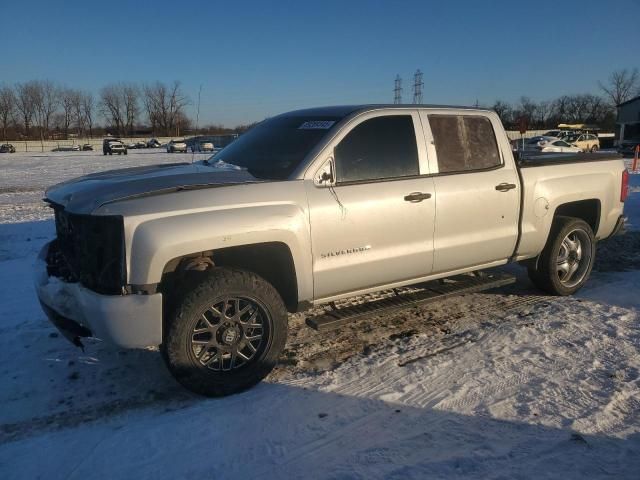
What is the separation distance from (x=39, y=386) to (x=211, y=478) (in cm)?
172

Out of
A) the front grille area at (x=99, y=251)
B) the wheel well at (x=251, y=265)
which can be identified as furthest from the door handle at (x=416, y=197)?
the front grille area at (x=99, y=251)

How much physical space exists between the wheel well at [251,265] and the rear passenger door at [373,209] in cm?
21

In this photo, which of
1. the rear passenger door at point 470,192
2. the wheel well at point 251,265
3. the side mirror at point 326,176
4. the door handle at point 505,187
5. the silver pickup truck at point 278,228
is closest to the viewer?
the silver pickup truck at point 278,228

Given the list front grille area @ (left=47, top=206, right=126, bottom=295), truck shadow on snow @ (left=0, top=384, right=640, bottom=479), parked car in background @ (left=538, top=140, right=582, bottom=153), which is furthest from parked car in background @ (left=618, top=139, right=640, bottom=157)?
front grille area @ (left=47, top=206, right=126, bottom=295)

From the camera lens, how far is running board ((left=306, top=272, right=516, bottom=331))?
396 cm

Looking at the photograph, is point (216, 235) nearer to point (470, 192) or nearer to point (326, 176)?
point (326, 176)

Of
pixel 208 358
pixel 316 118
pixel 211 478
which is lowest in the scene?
pixel 211 478

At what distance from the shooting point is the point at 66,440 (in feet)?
10.00

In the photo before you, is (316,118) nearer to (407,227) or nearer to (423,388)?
(407,227)

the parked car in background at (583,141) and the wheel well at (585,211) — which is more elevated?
the parked car in background at (583,141)

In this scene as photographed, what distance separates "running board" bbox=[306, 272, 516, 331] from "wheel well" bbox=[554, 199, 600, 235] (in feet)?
4.04

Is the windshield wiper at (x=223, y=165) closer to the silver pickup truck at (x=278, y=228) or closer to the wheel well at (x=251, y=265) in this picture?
the silver pickup truck at (x=278, y=228)

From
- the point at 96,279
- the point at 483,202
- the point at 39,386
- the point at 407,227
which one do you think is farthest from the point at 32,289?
A: the point at 483,202

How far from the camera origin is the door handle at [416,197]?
13.7 ft
